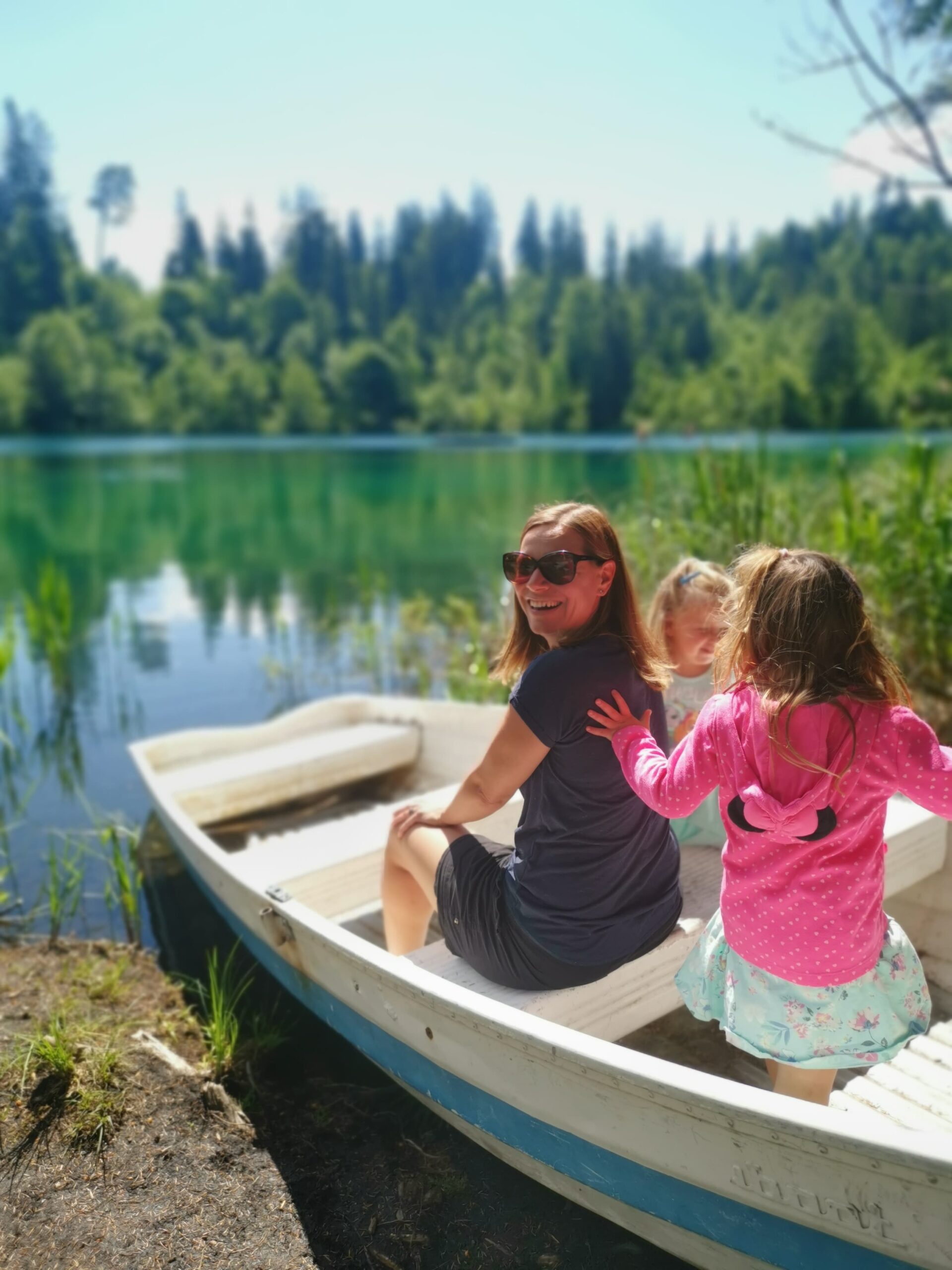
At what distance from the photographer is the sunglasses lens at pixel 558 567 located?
2285mm

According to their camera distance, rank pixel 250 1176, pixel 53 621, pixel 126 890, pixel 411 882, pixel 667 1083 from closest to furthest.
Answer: pixel 667 1083
pixel 250 1176
pixel 411 882
pixel 126 890
pixel 53 621

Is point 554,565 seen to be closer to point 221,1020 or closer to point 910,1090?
point 910,1090

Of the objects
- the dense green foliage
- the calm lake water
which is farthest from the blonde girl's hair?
the dense green foliage

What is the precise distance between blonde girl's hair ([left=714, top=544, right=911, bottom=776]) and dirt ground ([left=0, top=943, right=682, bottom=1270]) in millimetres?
1495

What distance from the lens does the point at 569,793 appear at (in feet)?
7.53

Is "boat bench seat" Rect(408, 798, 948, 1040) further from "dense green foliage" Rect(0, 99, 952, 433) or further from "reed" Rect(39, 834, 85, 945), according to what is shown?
"dense green foliage" Rect(0, 99, 952, 433)

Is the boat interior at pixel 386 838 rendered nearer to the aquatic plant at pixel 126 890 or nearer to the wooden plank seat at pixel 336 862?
the wooden plank seat at pixel 336 862

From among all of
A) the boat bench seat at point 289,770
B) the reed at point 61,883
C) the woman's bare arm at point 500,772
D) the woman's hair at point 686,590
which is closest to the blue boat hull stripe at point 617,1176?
the woman's bare arm at point 500,772

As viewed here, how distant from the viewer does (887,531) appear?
582 cm

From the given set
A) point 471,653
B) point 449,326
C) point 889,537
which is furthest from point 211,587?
point 449,326

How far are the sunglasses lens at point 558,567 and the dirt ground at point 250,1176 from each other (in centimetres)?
159

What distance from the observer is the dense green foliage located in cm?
5634

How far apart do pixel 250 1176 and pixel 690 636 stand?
6.39 feet

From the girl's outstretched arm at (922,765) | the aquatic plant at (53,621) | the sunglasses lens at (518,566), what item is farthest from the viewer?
the aquatic plant at (53,621)
